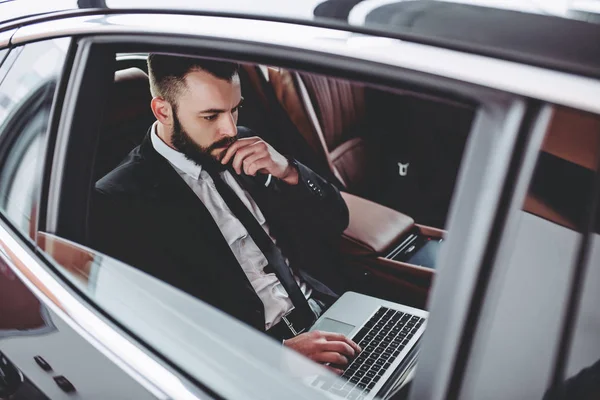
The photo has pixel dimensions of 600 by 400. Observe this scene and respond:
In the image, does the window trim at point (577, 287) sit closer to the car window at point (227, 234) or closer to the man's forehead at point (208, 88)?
the car window at point (227, 234)

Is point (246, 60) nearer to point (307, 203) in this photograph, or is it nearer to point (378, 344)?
point (378, 344)

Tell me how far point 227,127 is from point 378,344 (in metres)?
0.74

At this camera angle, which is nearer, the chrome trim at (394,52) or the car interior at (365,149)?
the chrome trim at (394,52)

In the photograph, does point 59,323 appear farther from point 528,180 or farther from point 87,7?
point 528,180

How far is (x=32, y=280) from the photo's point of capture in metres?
1.29

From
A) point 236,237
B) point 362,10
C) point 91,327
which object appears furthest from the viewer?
point 236,237

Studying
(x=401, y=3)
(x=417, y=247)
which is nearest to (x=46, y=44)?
(x=401, y=3)

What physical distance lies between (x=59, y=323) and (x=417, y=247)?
141cm

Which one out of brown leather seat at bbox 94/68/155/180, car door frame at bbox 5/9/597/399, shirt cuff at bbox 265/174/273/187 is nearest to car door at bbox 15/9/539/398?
car door frame at bbox 5/9/597/399

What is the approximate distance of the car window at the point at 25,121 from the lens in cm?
128

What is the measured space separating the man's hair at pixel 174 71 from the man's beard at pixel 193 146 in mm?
81

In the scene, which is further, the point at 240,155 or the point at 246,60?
the point at 240,155

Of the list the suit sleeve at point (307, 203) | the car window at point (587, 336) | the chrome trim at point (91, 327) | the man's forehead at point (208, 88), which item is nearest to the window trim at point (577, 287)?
the car window at point (587, 336)

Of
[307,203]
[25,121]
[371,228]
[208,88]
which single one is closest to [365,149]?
[371,228]
